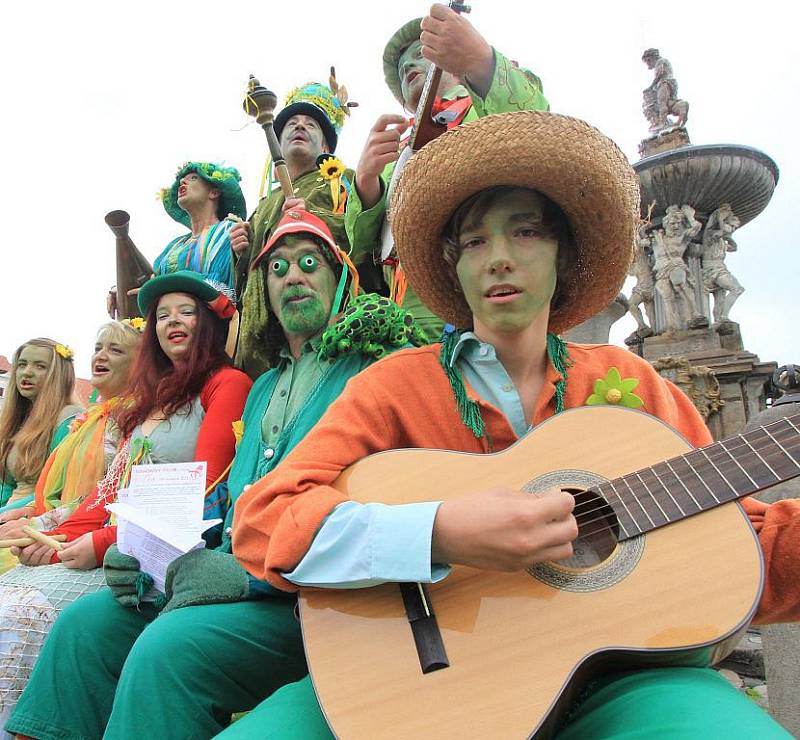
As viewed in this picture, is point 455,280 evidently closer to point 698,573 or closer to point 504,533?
point 504,533

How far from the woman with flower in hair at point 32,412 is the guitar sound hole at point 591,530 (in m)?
3.67

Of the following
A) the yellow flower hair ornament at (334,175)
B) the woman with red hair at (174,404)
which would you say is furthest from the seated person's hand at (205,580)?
the yellow flower hair ornament at (334,175)

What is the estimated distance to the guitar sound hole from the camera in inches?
54.6


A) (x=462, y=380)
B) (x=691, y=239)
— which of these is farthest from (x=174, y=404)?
(x=691, y=239)

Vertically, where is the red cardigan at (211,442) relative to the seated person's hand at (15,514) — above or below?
above

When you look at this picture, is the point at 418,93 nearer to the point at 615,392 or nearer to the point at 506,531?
the point at 615,392

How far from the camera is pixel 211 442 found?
8.50 feet

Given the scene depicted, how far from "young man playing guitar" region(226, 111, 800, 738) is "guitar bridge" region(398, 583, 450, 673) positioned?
0.02 m

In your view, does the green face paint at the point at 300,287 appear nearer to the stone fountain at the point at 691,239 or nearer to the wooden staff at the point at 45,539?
the wooden staff at the point at 45,539

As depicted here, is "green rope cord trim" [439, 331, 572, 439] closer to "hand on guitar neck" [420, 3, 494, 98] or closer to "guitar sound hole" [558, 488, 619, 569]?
"guitar sound hole" [558, 488, 619, 569]

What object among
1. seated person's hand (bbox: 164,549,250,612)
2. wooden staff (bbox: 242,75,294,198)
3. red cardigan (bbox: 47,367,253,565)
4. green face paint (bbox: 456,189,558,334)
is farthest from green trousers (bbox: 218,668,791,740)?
wooden staff (bbox: 242,75,294,198)

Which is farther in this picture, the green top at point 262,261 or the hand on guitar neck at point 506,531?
the green top at point 262,261

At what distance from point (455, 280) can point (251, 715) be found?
129cm

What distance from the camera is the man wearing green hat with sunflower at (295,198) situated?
9.02 ft
